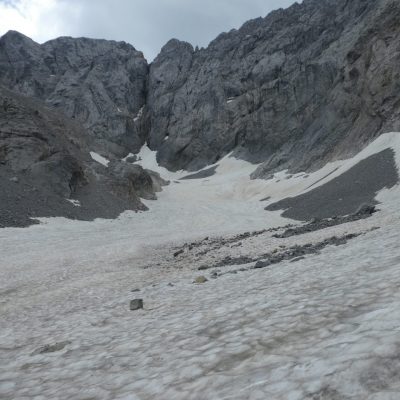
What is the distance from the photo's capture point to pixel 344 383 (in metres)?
3.94

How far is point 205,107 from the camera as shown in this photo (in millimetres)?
160250

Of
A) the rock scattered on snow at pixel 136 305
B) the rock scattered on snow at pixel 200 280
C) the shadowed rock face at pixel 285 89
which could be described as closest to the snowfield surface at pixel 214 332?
the rock scattered on snow at pixel 136 305

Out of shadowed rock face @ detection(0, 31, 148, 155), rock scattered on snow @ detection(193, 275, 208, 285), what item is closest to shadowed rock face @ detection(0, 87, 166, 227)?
rock scattered on snow @ detection(193, 275, 208, 285)

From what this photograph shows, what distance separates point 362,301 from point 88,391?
443 centimetres

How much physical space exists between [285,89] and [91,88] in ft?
300

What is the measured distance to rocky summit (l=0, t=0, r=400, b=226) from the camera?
5625 centimetres

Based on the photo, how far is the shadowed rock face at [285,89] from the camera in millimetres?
71438

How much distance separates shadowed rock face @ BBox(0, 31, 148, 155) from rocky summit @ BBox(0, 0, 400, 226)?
0.55m

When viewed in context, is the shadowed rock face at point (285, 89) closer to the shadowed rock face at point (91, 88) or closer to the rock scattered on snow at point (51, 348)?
the shadowed rock face at point (91, 88)

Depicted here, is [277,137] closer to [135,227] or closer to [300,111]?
[300,111]

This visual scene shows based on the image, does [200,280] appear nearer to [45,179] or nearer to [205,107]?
[45,179]

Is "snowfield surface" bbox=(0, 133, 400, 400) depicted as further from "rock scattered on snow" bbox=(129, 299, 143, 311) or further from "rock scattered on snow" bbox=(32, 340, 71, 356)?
"rock scattered on snow" bbox=(129, 299, 143, 311)

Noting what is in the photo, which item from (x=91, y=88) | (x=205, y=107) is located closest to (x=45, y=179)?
(x=205, y=107)

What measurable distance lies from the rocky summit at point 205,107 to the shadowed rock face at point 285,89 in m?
0.40
